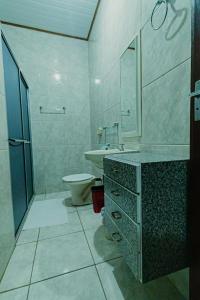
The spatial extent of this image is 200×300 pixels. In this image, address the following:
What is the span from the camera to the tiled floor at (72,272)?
2.99 feet

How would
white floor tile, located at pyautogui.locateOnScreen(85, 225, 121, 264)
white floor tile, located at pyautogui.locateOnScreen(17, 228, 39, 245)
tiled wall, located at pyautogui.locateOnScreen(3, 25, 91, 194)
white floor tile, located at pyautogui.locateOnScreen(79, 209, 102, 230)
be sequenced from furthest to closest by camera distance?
tiled wall, located at pyautogui.locateOnScreen(3, 25, 91, 194)
white floor tile, located at pyautogui.locateOnScreen(79, 209, 102, 230)
white floor tile, located at pyautogui.locateOnScreen(17, 228, 39, 245)
white floor tile, located at pyautogui.locateOnScreen(85, 225, 121, 264)

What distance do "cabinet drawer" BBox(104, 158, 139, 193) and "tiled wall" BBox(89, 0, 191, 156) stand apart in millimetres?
352

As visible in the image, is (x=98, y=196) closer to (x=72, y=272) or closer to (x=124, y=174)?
(x=72, y=272)

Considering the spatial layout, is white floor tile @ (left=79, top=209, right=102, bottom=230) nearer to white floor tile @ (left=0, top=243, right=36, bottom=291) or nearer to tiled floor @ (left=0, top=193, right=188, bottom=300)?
tiled floor @ (left=0, top=193, right=188, bottom=300)

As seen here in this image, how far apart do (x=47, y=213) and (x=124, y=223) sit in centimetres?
145

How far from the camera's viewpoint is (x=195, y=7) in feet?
2.10

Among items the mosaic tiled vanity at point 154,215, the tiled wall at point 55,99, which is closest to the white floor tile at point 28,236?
the mosaic tiled vanity at point 154,215

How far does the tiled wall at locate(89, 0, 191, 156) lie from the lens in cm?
83

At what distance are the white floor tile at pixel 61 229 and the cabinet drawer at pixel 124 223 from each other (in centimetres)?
71

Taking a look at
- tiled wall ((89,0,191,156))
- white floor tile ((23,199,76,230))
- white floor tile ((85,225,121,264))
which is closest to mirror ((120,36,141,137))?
tiled wall ((89,0,191,156))

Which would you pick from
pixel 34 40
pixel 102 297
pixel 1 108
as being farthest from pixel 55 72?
pixel 102 297

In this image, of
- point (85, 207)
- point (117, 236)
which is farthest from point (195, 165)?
point (85, 207)

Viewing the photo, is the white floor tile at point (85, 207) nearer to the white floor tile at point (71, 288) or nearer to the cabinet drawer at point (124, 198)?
the white floor tile at point (71, 288)

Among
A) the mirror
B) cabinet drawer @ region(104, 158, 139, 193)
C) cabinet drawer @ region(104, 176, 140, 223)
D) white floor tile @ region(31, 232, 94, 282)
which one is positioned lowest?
white floor tile @ region(31, 232, 94, 282)
